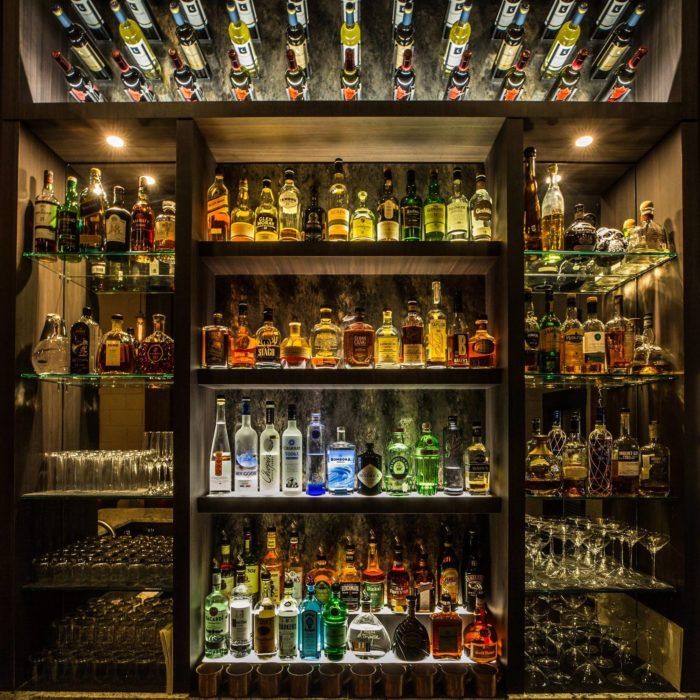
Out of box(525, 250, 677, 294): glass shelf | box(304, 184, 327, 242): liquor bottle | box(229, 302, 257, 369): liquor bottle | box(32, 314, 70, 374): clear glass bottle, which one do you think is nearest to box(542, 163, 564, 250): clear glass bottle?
box(525, 250, 677, 294): glass shelf

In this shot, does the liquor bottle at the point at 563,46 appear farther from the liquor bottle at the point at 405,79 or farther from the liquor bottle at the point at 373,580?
the liquor bottle at the point at 373,580

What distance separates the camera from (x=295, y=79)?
2334 mm

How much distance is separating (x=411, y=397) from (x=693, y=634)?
1.30m

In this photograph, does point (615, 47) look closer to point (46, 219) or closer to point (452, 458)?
point (452, 458)

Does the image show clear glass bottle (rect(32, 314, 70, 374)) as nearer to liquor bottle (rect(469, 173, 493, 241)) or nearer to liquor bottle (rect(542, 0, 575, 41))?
liquor bottle (rect(469, 173, 493, 241))

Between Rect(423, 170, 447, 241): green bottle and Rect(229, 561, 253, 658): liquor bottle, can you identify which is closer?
Rect(229, 561, 253, 658): liquor bottle

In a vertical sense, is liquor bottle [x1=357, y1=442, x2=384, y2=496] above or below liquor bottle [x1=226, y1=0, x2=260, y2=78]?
below

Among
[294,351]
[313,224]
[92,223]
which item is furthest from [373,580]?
[92,223]

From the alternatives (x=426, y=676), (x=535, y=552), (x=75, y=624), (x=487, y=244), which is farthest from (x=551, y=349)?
(x=75, y=624)

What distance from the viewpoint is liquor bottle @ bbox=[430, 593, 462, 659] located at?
6.73 ft

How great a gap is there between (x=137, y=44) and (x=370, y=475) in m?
1.98

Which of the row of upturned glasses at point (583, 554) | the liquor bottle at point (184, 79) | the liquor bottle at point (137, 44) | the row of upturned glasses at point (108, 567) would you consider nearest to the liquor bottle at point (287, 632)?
the row of upturned glasses at point (108, 567)

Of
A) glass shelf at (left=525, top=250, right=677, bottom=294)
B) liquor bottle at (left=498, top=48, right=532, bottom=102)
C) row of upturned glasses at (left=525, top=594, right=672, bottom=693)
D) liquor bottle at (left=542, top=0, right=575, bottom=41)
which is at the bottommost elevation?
row of upturned glasses at (left=525, top=594, right=672, bottom=693)

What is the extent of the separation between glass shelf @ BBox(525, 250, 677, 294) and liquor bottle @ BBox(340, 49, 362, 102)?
0.97 meters
